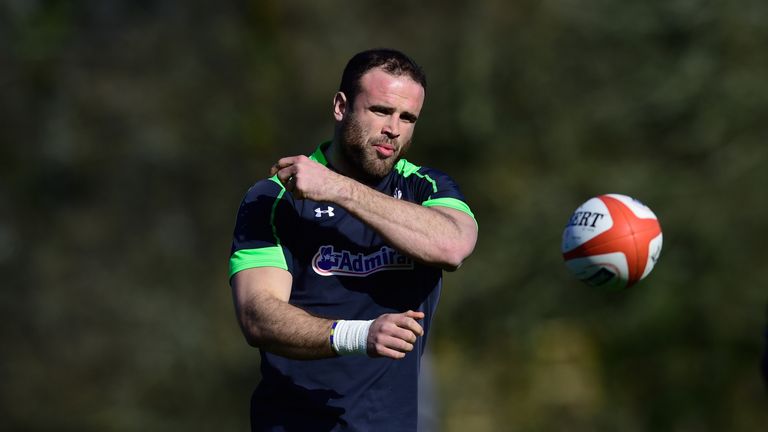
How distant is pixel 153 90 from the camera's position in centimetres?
2058

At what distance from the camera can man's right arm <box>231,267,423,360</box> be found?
467cm

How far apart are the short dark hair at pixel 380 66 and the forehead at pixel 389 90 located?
25 mm

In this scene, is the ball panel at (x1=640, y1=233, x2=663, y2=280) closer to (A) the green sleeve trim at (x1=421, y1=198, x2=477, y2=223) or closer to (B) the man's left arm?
(A) the green sleeve trim at (x1=421, y1=198, x2=477, y2=223)

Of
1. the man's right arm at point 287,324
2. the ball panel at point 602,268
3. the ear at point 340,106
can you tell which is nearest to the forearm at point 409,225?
the man's right arm at point 287,324

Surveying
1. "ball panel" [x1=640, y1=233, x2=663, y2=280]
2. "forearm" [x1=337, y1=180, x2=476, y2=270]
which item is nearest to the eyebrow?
"forearm" [x1=337, y1=180, x2=476, y2=270]

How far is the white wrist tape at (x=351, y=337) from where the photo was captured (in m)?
4.78

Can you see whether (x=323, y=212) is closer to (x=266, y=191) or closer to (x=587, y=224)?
(x=266, y=191)

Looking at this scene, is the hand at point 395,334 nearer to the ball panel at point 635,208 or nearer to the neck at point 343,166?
the neck at point 343,166

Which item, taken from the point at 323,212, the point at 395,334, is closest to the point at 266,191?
the point at 323,212

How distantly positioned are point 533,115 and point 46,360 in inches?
356

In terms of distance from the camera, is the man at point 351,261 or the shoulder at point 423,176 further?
the shoulder at point 423,176

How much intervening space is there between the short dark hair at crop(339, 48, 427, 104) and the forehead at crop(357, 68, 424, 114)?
25 millimetres

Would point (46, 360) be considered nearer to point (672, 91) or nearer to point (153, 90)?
point (153, 90)

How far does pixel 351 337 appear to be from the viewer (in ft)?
15.8
